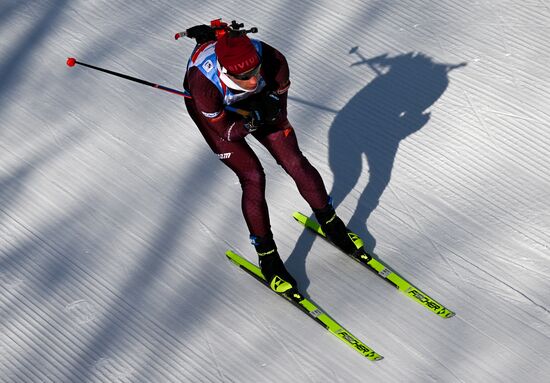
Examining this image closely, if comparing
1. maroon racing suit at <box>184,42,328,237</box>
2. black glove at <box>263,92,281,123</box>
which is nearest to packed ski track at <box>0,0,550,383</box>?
maroon racing suit at <box>184,42,328,237</box>

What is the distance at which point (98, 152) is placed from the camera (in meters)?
5.33

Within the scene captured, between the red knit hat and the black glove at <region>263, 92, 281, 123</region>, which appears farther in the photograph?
the black glove at <region>263, 92, 281, 123</region>

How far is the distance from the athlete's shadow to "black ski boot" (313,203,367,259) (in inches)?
7.4

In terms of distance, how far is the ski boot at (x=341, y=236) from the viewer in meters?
4.38

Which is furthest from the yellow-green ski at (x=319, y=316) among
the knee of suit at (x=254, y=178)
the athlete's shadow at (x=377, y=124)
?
the knee of suit at (x=254, y=178)

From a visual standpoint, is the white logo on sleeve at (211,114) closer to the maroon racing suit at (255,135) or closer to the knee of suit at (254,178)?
the maroon racing suit at (255,135)

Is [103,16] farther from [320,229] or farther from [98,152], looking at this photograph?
[320,229]

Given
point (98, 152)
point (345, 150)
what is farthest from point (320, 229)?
point (98, 152)

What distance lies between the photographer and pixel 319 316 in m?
4.21

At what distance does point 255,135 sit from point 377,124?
135 cm

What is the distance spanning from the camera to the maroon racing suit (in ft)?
13.0

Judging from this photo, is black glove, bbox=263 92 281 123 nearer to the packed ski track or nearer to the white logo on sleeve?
the white logo on sleeve

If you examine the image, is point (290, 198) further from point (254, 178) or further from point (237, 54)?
point (237, 54)

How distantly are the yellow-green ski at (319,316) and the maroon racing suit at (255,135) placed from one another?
0.29 meters
